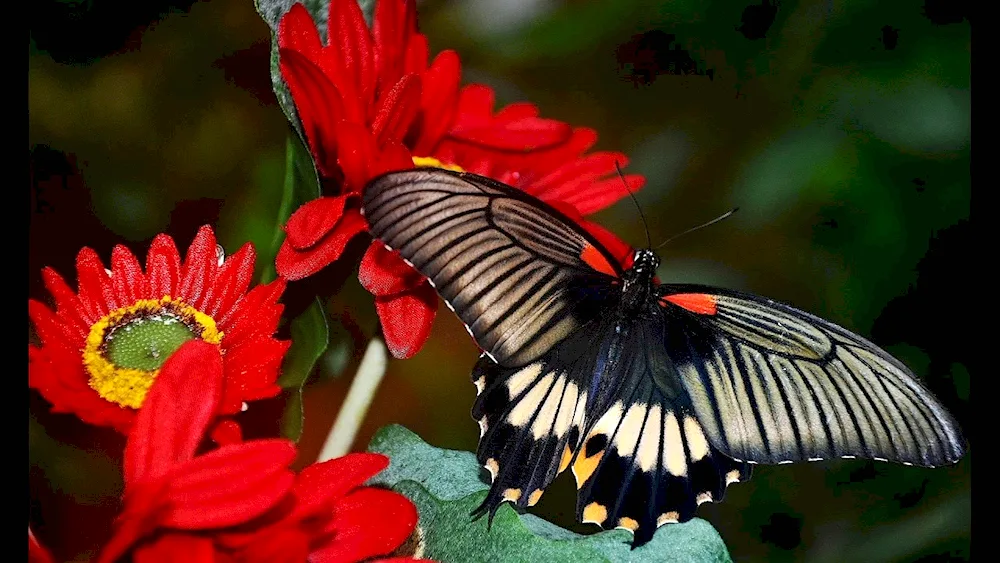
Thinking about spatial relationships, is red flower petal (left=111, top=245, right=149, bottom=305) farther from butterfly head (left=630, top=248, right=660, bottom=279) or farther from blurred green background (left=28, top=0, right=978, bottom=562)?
butterfly head (left=630, top=248, right=660, bottom=279)

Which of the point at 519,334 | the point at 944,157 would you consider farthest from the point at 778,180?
the point at 519,334

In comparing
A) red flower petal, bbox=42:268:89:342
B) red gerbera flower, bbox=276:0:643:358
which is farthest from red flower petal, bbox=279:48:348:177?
red flower petal, bbox=42:268:89:342

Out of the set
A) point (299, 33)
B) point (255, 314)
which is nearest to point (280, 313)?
point (255, 314)

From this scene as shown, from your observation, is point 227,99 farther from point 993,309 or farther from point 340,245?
point 993,309

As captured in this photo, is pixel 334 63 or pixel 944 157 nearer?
pixel 334 63

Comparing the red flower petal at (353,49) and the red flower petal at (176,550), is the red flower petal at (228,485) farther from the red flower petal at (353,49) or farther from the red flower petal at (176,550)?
the red flower petal at (353,49)

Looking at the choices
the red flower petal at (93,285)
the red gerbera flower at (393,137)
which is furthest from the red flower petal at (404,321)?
the red flower petal at (93,285)
